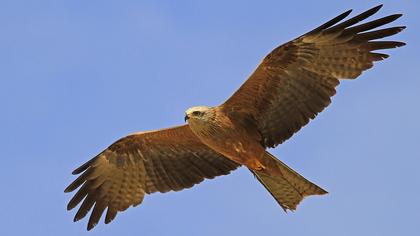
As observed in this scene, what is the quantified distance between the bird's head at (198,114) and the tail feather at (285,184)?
1175mm

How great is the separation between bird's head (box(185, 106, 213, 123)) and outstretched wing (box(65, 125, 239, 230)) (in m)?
1.25

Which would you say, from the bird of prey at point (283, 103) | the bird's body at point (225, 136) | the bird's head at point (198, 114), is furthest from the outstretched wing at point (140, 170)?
the bird's head at point (198, 114)

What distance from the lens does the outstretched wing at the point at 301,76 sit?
16.6 m

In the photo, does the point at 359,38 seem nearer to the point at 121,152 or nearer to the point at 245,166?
the point at 245,166

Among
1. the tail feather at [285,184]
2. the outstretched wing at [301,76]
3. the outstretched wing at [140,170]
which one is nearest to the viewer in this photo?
the outstretched wing at [301,76]

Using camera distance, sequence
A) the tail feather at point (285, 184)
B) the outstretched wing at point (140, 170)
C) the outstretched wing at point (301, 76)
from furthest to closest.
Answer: the outstretched wing at point (140, 170), the tail feather at point (285, 184), the outstretched wing at point (301, 76)

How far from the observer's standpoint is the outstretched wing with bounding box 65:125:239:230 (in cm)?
1834

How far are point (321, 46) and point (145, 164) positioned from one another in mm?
4053

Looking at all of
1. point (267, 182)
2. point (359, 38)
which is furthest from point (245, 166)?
point (359, 38)

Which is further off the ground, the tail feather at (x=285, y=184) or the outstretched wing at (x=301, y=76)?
the outstretched wing at (x=301, y=76)

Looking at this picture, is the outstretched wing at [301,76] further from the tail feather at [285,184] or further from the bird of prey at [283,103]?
the tail feather at [285,184]

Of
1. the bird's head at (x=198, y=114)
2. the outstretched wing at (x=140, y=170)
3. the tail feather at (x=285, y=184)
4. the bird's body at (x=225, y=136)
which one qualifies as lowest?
the tail feather at (x=285, y=184)

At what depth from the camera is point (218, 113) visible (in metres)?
17.0

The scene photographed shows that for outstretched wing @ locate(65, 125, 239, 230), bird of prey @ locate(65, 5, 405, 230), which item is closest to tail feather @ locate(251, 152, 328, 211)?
bird of prey @ locate(65, 5, 405, 230)
